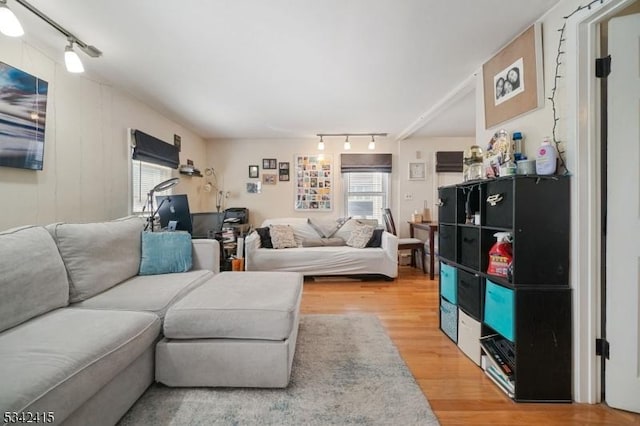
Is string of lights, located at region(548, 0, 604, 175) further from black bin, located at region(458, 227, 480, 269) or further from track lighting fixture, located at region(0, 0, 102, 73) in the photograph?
track lighting fixture, located at region(0, 0, 102, 73)

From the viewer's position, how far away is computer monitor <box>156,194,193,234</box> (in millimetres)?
2707

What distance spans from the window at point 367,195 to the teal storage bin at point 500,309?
3.23 meters

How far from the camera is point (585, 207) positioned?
140 cm

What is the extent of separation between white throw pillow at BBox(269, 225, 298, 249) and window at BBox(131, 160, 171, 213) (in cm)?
168

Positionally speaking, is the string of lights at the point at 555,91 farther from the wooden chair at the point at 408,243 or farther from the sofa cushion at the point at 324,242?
the sofa cushion at the point at 324,242

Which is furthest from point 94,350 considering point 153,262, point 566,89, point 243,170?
point 243,170

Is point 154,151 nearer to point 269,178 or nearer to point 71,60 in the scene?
point 71,60

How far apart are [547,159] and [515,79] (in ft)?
2.38

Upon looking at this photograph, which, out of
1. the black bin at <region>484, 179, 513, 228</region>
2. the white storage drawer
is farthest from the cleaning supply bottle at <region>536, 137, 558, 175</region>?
the white storage drawer

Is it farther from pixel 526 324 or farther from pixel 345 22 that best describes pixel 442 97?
pixel 526 324

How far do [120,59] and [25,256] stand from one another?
1.67 metres

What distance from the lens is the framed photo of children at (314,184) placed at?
4.79 metres

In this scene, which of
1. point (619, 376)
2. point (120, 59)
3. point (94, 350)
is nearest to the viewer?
point (94, 350)

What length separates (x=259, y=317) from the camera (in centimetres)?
145
